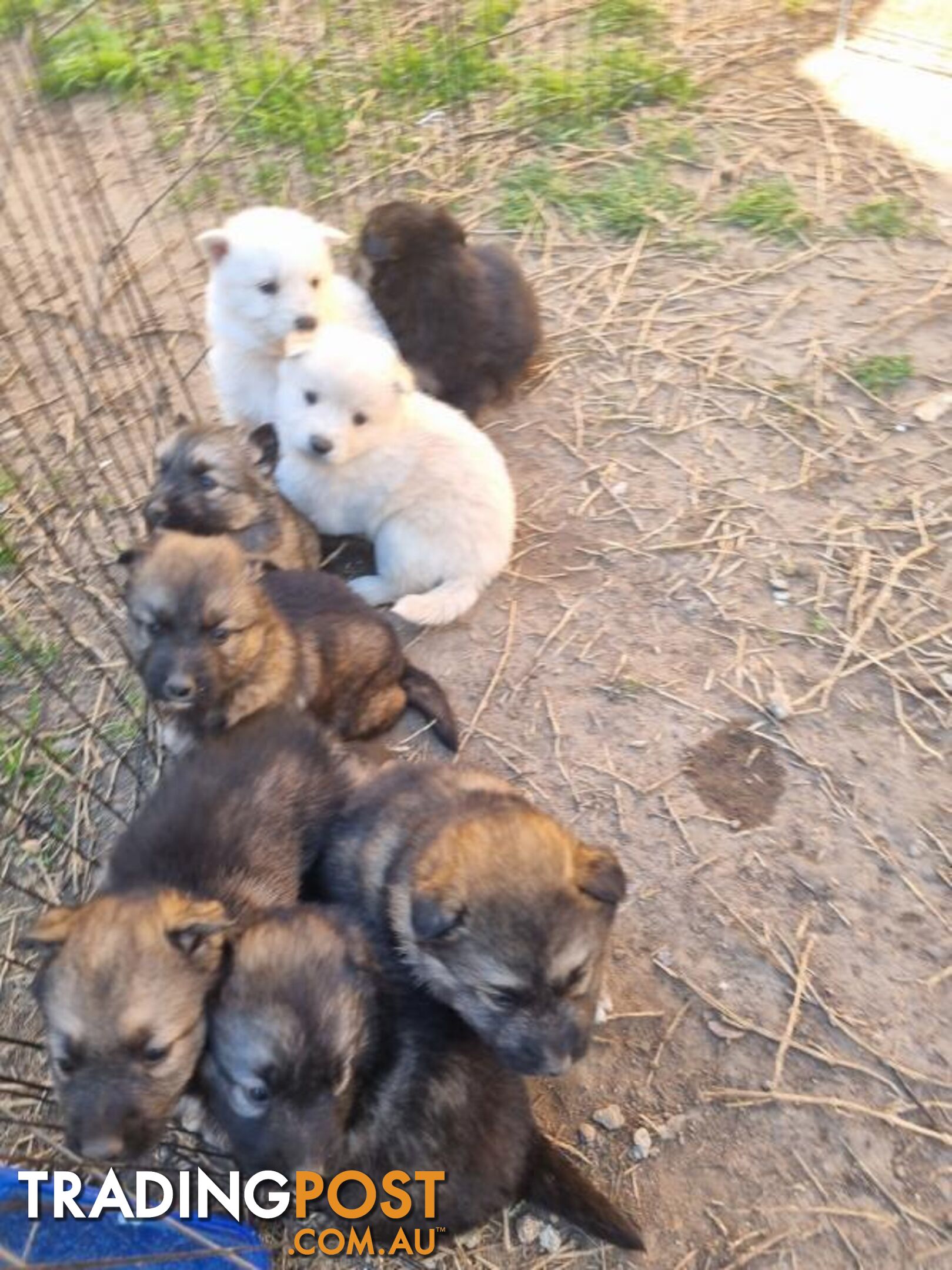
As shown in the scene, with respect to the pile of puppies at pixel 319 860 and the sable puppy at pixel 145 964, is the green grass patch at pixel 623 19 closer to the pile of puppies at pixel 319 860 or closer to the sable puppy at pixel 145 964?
the pile of puppies at pixel 319 860

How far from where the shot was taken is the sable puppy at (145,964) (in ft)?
8.13

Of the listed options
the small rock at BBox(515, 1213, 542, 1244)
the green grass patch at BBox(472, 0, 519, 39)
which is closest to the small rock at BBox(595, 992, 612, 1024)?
the small rock at BBox(515, 1213, 542, 1244)

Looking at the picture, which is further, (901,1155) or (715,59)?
(715,59)

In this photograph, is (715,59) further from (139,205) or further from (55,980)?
(55,980)

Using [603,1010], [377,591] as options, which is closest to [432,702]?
[377,591]

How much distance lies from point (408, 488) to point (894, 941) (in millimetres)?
2177

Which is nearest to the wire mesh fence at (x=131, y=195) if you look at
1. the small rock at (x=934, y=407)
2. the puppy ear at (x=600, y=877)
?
the puppy ear at (x=600, y=877)

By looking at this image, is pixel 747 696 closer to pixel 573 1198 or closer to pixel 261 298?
pixel 573 1198

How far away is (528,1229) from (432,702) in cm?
162

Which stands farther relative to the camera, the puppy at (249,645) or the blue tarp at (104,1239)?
the puppy at (249,645)

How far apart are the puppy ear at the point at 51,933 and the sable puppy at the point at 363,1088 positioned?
0.37 metres

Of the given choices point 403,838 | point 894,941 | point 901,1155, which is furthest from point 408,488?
point 901,1155

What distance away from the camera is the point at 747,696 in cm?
392

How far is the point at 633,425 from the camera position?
4.93 metres
